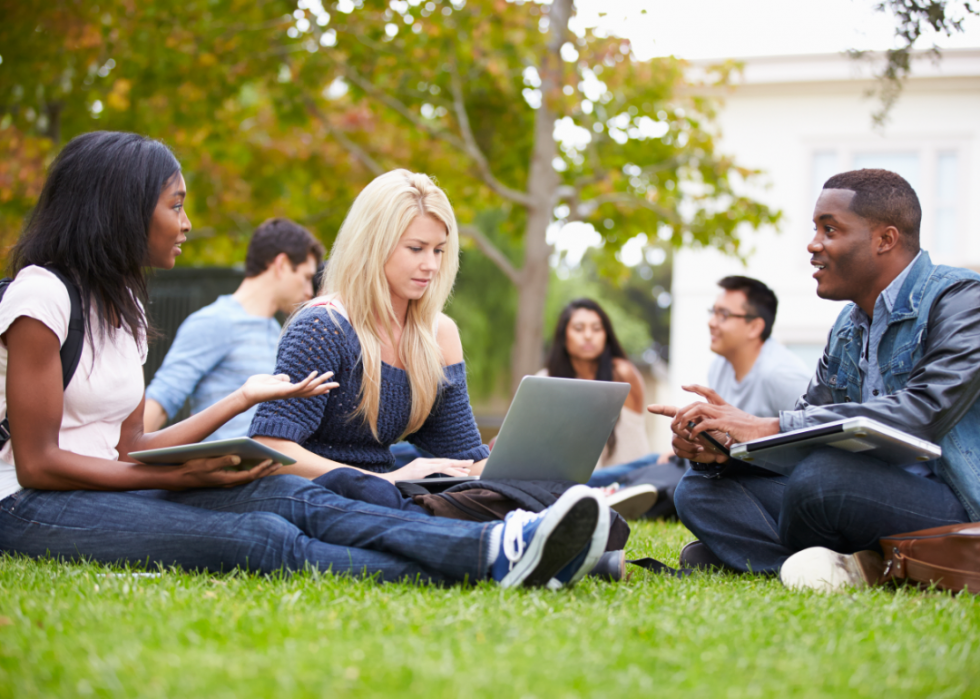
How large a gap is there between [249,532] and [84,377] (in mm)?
828

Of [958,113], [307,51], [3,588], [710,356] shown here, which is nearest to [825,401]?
[3,588]

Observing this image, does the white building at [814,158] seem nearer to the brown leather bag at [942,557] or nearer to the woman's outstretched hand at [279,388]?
the brown leather bag at [942,557]

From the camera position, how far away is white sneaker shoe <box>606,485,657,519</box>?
19.1 ft

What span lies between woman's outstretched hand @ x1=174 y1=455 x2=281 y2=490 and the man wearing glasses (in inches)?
157

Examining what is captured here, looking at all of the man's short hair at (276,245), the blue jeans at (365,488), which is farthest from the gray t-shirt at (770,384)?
the blue jeans at (365,488)

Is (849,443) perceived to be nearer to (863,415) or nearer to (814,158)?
(863,415)

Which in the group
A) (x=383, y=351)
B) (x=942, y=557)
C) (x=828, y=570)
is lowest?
(x=828, y=570)

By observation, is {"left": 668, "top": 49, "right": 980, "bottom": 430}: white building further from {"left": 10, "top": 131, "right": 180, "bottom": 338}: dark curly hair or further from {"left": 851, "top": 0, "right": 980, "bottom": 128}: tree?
{"left": 10, "top": 131, "right": 180, "bottom": 338}: dark curly hair

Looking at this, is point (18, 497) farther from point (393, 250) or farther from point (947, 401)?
point (947, 401)

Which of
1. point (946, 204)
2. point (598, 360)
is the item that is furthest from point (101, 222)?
point (946, 204)

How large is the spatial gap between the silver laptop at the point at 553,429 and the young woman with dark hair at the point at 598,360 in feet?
13.3

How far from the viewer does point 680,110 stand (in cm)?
1035

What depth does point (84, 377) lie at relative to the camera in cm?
318

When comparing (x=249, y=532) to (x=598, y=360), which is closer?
(x=249, y=532)
